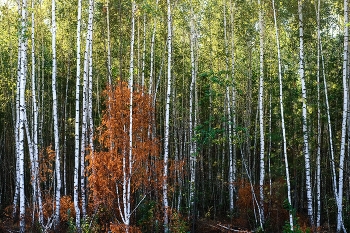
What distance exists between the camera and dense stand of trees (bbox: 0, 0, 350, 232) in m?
11.0

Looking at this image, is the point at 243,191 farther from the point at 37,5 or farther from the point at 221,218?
the point at 37,5

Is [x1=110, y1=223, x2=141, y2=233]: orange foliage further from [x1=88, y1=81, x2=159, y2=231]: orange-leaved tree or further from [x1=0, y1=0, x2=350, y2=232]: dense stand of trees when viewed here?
[x1=88, y1=81, x2=159, y2=231]: orange-leaved tree

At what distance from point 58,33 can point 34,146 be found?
8.96 m

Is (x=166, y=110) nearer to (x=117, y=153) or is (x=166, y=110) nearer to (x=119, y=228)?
(x=117, y=153)

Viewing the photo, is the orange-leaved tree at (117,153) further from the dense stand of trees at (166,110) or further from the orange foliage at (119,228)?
the orange foliage at (119,228)

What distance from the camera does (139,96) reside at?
12.2 metres

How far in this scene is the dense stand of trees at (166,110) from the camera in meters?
11.0

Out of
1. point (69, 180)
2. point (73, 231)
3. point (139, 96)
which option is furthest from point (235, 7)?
point (69, 180)

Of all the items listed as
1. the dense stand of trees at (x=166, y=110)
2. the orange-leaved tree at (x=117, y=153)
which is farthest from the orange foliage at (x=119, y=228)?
the orange-leaved tree at (x=117, y=153)

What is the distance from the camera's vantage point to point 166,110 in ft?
37.6

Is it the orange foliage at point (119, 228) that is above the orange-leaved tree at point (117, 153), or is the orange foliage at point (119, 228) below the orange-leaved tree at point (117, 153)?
below

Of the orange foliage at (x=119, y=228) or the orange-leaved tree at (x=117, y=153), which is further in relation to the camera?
the orange-leaved tree at (x=117, y=153)

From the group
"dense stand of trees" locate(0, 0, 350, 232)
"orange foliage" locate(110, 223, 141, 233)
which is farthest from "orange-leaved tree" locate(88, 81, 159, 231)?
"orange foliage" locate(110, 223, 141, 233)

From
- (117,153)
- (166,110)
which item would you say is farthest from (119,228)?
(166,110)
